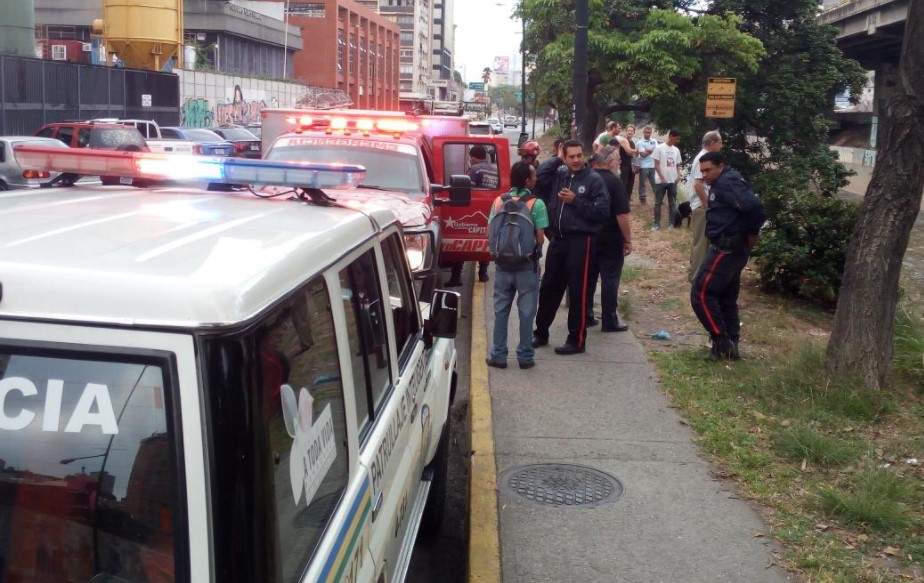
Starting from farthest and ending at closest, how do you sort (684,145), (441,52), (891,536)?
(441,52) < (684,145) < (891,536)

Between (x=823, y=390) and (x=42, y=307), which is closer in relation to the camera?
(x=42, y=307)

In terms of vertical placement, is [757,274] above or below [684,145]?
below

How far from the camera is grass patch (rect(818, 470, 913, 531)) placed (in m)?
5.09

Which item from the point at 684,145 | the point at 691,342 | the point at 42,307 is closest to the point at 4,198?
the point at 42,307

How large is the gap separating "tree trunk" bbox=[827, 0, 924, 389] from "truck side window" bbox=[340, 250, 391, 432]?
4.63 meters

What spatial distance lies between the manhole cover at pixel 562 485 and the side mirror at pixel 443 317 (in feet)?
4.74

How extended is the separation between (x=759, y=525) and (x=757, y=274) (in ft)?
22.8

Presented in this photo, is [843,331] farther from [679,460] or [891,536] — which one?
[891,536]

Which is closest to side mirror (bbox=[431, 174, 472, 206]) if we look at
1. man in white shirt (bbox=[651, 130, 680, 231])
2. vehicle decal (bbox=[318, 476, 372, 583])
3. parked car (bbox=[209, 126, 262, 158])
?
man in white shirt (bbox=[651, 130, 680, 231])

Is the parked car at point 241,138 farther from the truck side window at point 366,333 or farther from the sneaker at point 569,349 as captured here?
the truck side window at point 366,333

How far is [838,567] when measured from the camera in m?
4.64

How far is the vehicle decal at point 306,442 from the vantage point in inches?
93.7

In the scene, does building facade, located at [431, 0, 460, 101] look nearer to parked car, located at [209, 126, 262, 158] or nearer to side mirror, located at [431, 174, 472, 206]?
parked car, located at [209, 126, 262, 158]

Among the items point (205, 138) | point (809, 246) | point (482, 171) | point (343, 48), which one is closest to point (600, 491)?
point (809, 246)
